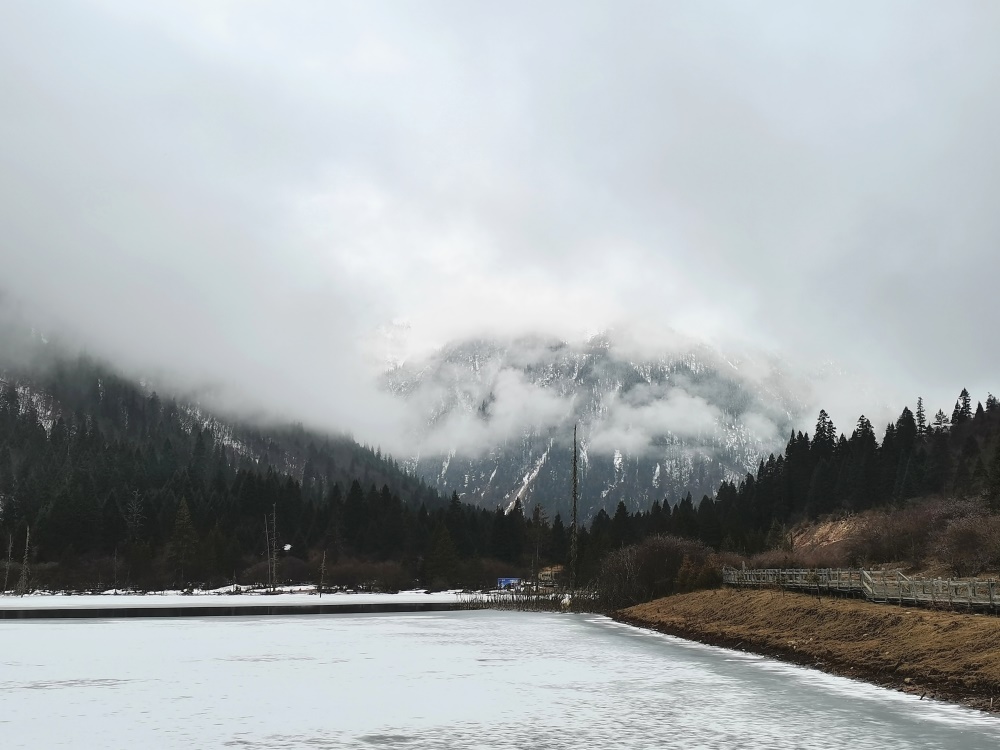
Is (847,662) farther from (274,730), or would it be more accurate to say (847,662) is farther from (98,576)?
(98,576)

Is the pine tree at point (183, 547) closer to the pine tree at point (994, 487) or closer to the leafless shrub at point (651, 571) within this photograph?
the leafless shrub at point (651, 571)

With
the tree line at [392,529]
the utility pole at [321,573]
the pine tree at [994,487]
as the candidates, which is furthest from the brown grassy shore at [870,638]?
the utility pole at [321,573]

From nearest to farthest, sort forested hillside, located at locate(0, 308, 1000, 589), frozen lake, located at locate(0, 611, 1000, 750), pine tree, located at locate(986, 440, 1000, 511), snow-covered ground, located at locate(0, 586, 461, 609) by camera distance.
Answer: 1. frozen lake, located at locate(0, 611, 1000, 750)
2. pine tree, located at locate(986, 440, 1000, 511)
3. snow-covered ground, located at locate(0, 586, 461, 609)
4. forested hillside, located at locate(0, 308, 1000, 589)

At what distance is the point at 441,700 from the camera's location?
2861 cm

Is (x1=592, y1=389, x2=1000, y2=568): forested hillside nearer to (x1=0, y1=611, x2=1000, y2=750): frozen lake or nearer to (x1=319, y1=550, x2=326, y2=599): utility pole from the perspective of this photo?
(x1=319, y1=550, x2=326, y2=599): utility pole

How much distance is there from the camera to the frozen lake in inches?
857

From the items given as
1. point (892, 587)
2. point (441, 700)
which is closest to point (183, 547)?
point (892, 587)

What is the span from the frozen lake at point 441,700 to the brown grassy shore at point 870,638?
1748 mm

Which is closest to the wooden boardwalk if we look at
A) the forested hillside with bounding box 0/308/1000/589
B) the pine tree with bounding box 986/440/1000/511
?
the pine tree with bounding box 986/440/1000/511

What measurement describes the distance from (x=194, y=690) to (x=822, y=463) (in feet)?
596

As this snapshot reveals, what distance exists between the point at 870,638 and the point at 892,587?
11.1 m

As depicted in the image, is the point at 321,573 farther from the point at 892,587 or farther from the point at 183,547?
the point at 892,587

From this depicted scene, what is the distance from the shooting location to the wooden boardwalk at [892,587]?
38812 millimetres

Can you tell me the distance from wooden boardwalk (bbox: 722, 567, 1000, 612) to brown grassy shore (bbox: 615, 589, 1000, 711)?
1.24 meters
